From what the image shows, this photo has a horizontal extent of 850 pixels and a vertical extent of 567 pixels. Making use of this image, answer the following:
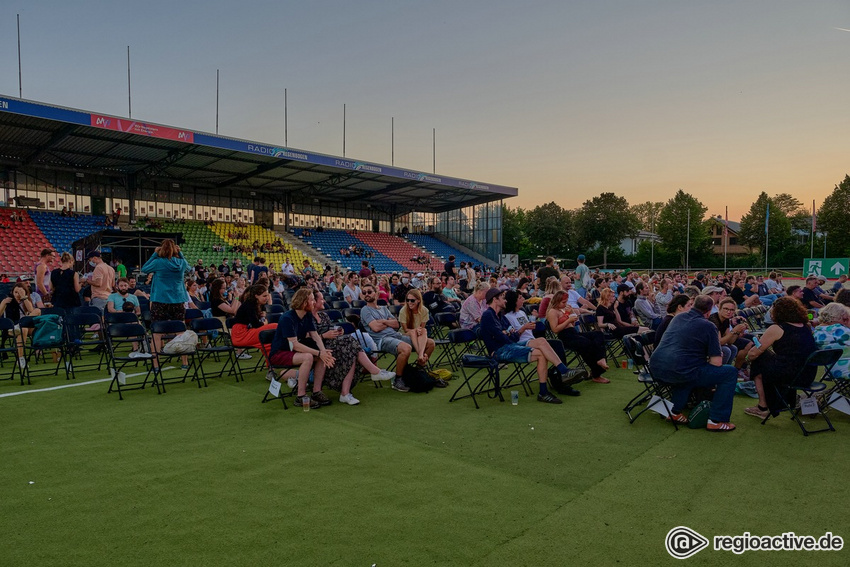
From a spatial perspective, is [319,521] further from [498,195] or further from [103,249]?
[498,195]

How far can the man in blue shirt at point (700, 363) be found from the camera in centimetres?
528

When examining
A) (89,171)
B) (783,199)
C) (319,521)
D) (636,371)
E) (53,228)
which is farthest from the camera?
(783,199)

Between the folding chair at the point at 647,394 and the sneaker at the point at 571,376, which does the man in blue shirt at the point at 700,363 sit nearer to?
the folding chair at the point at 647,394

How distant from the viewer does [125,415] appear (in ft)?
19.2

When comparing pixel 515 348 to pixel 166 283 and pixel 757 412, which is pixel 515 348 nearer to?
pixel 757 412

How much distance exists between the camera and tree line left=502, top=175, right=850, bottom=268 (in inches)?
2106

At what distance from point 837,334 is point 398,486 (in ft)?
17.2

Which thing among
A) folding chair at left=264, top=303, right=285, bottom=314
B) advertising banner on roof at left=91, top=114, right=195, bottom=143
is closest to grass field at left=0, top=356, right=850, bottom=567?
folding chair at left=264, top=303, right=285, bottom=314

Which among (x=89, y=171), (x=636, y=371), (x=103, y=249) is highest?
(x=89, y=171)

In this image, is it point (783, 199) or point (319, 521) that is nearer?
point (319, 521)

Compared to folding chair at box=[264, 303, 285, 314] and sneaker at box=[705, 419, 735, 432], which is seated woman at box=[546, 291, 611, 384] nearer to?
sneaker at box=[705, 419, 735, 432]

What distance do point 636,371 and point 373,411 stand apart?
4717 mm

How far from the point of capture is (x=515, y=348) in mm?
6609

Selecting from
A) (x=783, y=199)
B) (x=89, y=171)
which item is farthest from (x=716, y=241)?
(x=89, y=171)
